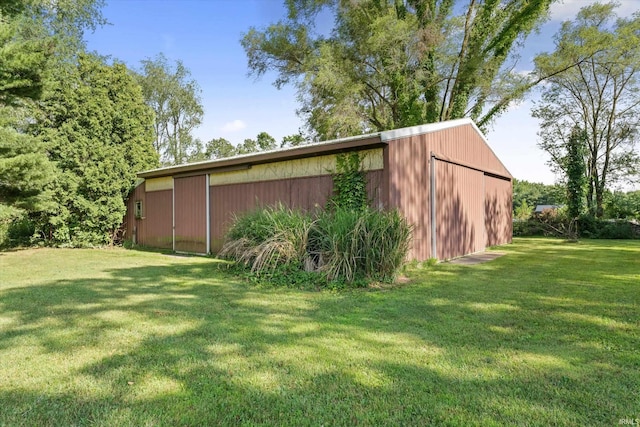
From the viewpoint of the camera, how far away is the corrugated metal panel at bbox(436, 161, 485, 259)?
344 inches

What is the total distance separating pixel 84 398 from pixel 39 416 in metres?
0.22

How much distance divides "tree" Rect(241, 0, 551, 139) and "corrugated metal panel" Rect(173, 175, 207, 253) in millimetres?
8138

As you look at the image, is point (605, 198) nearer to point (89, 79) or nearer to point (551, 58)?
point (551, 58)

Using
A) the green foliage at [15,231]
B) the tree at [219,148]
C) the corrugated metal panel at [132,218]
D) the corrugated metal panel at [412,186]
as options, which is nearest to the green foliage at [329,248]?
the corrugated metal panel at [412,186]

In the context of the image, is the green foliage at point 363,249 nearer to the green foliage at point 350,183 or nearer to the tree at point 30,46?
the green foliage at point 350,183

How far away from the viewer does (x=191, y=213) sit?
10.7 m

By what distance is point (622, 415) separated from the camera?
1938 mm

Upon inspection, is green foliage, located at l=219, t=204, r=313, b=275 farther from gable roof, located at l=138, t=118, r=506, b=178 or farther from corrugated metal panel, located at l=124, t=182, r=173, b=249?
corrugated metal panel, located at l=124, t=182, r=173, b=249

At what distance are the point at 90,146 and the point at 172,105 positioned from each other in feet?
58.4

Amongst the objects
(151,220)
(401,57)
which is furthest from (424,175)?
(401,57)

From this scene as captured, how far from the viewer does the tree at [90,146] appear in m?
11.1

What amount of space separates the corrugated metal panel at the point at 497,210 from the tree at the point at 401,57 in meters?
5.24

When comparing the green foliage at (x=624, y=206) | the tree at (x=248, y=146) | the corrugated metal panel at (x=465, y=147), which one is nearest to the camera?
the corrugated metal panel at (x=465, y=147)

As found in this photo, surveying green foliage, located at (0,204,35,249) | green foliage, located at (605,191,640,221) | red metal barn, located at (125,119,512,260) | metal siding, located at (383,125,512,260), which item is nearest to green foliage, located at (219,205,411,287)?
metal siding, located at (383,125,512,260)
